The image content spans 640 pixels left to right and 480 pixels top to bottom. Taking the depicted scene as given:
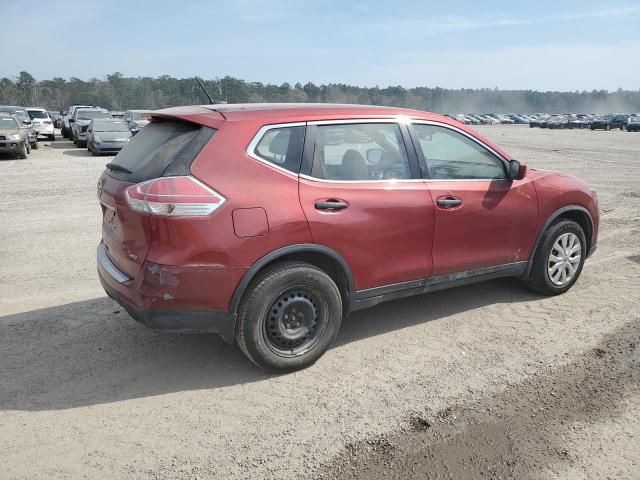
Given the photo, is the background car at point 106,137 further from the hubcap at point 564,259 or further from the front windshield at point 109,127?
the hubcap at point 564,259

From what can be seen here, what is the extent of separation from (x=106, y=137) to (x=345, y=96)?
116205mm

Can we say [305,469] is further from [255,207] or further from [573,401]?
[573,401]

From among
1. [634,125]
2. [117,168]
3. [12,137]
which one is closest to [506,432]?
[117,168]

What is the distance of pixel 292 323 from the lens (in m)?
3.66

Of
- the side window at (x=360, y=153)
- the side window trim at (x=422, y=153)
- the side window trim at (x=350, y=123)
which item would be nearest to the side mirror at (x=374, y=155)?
the side window at (x=360, y=153)

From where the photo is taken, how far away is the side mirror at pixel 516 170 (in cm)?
450

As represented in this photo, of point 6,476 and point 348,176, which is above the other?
point 348,176

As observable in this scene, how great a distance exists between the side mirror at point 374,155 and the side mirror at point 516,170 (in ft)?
4.22

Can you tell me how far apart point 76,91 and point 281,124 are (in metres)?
103

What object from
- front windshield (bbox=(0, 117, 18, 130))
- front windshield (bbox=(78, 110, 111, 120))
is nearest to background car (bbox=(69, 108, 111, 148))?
front windshield (bbox=(78, 110, 111, 120))

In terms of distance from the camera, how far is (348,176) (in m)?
3.79

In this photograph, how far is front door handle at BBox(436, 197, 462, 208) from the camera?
410 cm

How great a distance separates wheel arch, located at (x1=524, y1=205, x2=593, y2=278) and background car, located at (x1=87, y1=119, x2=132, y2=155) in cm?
1627

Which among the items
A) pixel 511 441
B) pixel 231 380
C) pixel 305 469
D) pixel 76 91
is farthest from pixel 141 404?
pixel 76 91
